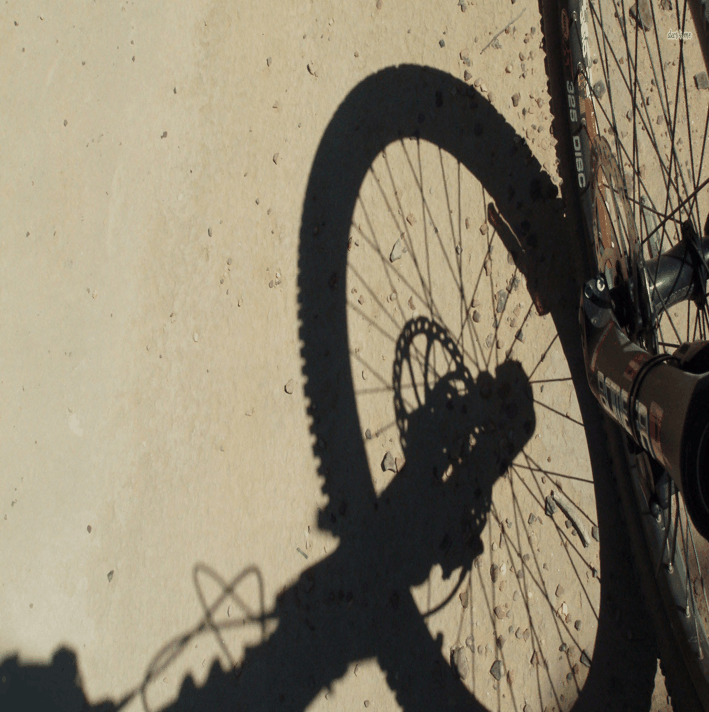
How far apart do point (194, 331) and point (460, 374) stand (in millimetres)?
871

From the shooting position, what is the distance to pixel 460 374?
196 cm

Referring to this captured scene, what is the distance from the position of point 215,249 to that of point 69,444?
0.81m

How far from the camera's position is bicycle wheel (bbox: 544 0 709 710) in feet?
5.24

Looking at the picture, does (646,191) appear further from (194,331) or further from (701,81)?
(194,331)

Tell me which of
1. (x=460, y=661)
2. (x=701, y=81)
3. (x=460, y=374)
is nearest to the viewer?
(x=460, y=661)

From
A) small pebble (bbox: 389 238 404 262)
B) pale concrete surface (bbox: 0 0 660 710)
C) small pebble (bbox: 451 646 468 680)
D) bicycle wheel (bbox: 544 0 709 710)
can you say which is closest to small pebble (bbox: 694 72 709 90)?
bicycle wheel (bbox: 544 0 709 710)

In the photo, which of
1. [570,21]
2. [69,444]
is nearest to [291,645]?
[69,444]

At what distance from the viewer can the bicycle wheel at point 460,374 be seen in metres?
1.83

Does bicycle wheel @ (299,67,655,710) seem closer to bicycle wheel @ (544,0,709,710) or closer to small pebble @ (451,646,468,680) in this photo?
small pebble @ (451,646,468,680)

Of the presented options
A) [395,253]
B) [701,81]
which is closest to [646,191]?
[701,81]

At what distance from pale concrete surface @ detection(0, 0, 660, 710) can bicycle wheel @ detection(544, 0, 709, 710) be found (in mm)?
180

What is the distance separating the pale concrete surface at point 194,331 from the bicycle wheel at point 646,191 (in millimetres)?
180

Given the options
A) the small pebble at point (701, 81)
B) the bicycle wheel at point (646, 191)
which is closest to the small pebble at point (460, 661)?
the bicycle wheel at point (646, 191)

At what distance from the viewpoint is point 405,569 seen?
183 cm
